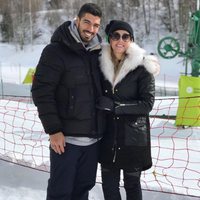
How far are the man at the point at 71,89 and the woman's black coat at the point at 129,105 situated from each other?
0.07m

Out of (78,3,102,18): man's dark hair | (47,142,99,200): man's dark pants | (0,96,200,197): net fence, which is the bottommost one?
(0,96,200,197): net fence

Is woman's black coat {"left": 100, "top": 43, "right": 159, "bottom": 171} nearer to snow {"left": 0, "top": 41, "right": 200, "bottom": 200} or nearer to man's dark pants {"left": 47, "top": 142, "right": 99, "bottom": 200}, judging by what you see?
man's dark pants {"left": 47, "top": 142, "right": 99, "bottom": 200}

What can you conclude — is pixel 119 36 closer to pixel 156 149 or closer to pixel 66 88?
pixel 66 88

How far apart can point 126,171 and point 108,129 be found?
11.0 inches

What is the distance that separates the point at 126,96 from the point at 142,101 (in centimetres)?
10

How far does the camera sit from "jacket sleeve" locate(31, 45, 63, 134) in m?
2.38

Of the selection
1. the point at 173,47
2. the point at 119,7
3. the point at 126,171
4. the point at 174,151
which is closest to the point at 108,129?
the point at 126,171

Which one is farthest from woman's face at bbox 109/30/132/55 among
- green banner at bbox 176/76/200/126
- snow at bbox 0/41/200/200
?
green banner at bbox 176/76/200/126

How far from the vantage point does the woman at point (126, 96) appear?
2488 millimetres

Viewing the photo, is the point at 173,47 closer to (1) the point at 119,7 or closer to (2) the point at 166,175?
(2) the point at 166,175

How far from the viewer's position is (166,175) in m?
3.98

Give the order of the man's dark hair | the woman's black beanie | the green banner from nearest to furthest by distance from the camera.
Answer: the man's dark hair, the woman's black beanie, the green banner

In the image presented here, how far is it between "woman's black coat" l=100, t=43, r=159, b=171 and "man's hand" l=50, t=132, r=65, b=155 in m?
0.28

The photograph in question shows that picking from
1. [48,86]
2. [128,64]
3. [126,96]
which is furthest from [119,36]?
[48,86]
